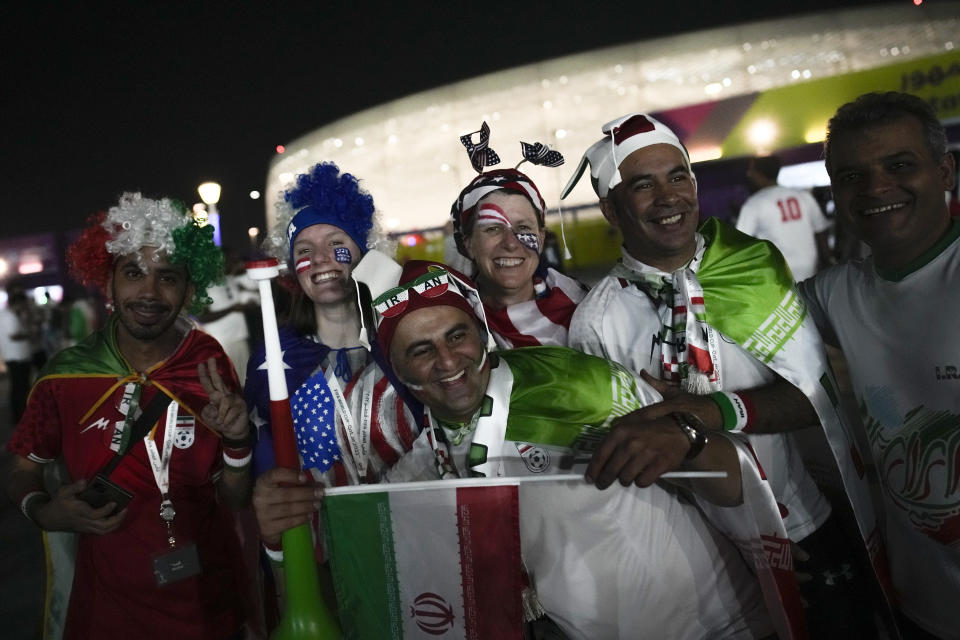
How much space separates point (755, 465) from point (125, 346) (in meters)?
2.38

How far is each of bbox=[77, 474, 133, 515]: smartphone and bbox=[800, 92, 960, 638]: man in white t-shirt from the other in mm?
2609

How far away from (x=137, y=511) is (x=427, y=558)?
1420 millimetres

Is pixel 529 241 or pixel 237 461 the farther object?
pixel 529 241

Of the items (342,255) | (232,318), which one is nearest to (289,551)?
(342,255)

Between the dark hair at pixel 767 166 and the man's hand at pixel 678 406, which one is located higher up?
the dark hair at pixel 767 166

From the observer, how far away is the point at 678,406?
197cm

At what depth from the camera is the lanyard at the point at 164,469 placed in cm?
256

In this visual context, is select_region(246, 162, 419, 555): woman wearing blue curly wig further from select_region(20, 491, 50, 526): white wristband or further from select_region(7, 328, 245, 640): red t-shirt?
select_region(20, 491, 50, 526): white wristband

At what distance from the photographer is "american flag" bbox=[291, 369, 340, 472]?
275cm

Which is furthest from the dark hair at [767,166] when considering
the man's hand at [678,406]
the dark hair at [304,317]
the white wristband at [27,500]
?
the white wristband at [27,500]

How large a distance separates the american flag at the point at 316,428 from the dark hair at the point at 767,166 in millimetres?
5252

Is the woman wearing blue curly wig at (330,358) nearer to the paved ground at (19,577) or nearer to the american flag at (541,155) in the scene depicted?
the american flag at (541,155)

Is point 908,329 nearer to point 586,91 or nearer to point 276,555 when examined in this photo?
point 276,555

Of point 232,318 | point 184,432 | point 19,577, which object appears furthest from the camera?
point 232,318
